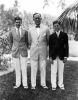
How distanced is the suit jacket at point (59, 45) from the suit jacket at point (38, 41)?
0.19m

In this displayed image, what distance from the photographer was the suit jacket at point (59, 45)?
752 centimetres

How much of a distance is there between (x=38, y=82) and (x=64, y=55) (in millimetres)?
1806

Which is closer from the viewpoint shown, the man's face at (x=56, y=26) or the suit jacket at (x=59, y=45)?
the man's face at (x=56, y=26)

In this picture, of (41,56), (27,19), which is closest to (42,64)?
(41,56)

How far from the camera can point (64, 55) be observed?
25.0 feet

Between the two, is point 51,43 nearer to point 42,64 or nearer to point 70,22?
point 42,64

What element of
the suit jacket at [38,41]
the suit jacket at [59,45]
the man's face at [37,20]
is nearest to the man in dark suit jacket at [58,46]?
the suit jacket at [59,45]

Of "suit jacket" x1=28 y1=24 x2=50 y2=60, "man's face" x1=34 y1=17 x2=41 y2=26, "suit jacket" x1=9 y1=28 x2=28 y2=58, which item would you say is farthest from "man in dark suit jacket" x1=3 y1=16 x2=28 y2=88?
"man's face" x1=34 y1=17 x2=41 y2=26

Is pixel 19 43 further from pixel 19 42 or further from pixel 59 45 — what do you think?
pixel 59 45

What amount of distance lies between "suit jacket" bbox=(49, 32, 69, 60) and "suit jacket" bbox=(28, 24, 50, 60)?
188 millimetres

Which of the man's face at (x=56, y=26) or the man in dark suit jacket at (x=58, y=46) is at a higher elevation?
the man's face at (x=56, y=26)

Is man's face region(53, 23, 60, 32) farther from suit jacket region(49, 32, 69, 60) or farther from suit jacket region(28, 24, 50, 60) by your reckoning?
suit jacket region(28, 24, 50, 60)

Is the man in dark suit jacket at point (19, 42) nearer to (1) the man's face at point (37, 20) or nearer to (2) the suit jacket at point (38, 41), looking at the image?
(2) the suit jacket at point (38, 41)

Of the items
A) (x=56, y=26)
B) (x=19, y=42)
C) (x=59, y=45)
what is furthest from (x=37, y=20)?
(x=59, y=45)
